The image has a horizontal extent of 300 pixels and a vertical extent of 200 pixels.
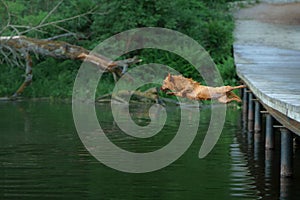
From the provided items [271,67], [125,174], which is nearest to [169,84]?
[125,174]

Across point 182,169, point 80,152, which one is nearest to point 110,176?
point 182,169

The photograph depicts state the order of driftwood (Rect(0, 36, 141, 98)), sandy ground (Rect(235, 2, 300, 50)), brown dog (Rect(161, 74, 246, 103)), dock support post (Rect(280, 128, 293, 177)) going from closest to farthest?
brown dog (Rect(161, 74, 246, 103)), dock support post (Rect(280, 128, 293, 177)), driftwood (Rect(0, 36, 141, 98)), sandy ground (Rect(235, 2, 300, 50))

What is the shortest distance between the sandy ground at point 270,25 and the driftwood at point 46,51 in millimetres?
5352

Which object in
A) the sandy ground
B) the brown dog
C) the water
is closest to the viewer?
the water

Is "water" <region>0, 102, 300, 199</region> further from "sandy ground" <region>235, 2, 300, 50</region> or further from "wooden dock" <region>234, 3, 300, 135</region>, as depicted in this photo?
"sandy ground" <region>235, 2, 300, 50</region>

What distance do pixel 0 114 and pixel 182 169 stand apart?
10.0 metres

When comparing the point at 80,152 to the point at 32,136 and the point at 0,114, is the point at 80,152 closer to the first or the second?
the point at 32,136

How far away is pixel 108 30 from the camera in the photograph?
30.0 metres

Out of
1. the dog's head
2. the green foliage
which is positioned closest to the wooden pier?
the green foliage

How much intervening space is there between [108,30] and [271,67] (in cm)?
1109

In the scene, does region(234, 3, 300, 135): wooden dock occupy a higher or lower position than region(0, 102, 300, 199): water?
higher

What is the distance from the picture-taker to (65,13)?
102 feet

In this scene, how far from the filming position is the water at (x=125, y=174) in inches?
469

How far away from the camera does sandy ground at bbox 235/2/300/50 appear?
2961 centimetres
